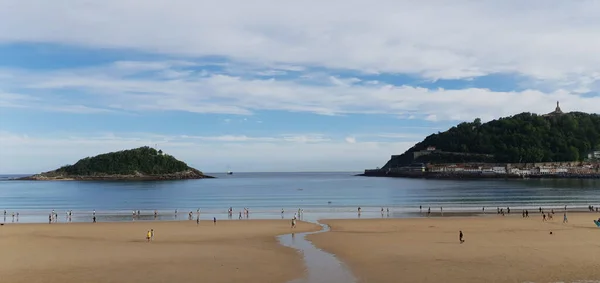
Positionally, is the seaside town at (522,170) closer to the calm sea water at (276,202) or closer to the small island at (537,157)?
the small island at (537,157)

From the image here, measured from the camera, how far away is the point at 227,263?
22.8m

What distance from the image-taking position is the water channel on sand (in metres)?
19.5

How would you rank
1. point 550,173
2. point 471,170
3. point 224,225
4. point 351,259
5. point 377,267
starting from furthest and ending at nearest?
point 471,170 → point 550,173 → point 224,225 → point 351,259 → point 377,267

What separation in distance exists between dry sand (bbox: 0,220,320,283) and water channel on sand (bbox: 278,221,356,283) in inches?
21.9

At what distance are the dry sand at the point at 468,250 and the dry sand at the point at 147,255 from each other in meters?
3.57

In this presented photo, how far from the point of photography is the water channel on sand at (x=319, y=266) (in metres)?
19.5

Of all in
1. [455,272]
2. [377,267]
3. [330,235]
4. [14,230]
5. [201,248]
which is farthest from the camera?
[14,230]

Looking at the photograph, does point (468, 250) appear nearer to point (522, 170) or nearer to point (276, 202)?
point (276, 202)

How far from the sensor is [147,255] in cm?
2514

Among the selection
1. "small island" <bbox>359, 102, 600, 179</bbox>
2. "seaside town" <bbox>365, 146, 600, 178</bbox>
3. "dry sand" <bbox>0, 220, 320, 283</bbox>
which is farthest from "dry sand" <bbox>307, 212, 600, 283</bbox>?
"small island" <bbox>359, 102, 600, 179</bbox>

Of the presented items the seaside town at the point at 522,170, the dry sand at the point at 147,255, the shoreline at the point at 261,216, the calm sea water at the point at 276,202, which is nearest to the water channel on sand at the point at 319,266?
the dry sand at the point at 147,255

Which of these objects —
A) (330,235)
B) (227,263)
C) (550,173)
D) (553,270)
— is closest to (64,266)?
(227,263)

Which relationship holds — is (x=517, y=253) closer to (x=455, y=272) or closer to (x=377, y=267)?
(x=455, y=272)

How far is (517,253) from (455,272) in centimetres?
613
